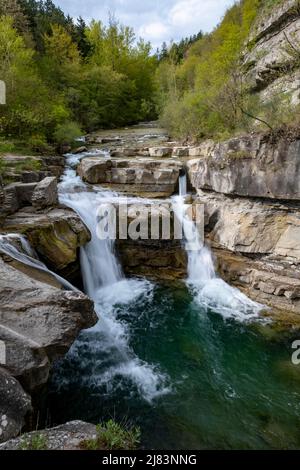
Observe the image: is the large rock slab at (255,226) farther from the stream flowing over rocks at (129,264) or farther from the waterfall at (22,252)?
the waterfall at (22,252)

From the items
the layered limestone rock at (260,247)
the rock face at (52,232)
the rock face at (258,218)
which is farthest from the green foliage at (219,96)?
the rock face at (52,232)

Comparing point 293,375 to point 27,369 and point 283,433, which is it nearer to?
point 283,433

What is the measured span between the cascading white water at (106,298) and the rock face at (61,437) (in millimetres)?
2240

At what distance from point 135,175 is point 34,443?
943 centimetres

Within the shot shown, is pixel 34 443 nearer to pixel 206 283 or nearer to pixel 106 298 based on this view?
pixel 106 298

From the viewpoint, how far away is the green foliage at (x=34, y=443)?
3.17 metres

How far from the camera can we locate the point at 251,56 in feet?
51.4

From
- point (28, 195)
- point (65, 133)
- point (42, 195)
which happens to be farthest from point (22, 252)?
point (65, 133)

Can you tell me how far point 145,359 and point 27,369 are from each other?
10.2 feet

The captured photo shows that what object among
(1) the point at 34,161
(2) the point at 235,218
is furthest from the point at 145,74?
(2) the point at 235,218

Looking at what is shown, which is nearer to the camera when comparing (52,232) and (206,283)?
(52,232)

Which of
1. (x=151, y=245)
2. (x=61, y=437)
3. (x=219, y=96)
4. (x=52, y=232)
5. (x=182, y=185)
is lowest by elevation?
(x=61, y=437)

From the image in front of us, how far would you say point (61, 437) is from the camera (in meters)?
3.41
